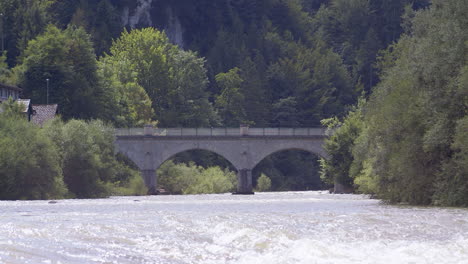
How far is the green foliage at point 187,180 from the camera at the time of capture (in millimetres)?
95000

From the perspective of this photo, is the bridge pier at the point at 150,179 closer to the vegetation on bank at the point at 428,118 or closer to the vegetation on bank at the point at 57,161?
the vegetation on bank at the point at 57,161

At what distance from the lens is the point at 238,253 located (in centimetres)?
2430

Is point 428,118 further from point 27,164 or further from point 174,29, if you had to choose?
point 174,29

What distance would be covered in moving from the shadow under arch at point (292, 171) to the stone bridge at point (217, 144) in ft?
86.7

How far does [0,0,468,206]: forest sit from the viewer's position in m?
47.4

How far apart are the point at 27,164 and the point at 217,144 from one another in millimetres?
31993

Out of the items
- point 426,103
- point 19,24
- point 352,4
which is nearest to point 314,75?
point 352,4

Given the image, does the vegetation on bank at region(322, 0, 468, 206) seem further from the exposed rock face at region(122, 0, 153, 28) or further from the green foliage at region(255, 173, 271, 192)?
the exposed rock face at region(122, 0, 153, 28)

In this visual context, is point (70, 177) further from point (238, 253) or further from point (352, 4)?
point (352, 4)

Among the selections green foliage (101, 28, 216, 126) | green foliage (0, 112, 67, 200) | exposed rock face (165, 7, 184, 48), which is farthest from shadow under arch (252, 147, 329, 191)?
green foliage (0, 112, 67, 200)

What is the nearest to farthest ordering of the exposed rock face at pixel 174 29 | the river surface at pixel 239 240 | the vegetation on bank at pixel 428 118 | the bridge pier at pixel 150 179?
the river surface at pixel 239 240 → the vegetation on bank at pixel 428 118 → the bridge pier at pixel 150 179 → the exposed rock face at pixel 174 29

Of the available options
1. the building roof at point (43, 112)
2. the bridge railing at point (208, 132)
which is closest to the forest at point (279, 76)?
the bridge railing at point (208, 132)

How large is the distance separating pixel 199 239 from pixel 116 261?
4.50m

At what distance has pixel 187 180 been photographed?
315ft
